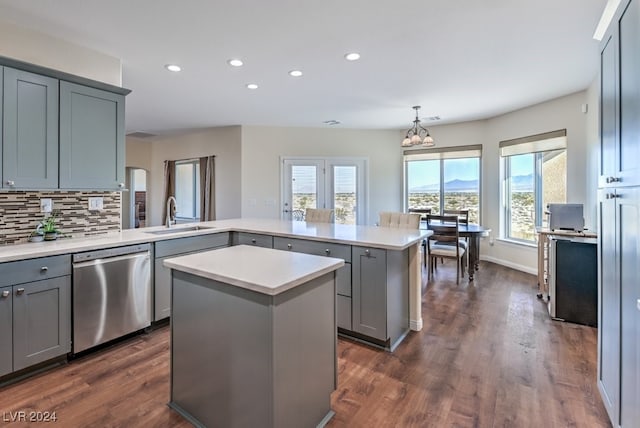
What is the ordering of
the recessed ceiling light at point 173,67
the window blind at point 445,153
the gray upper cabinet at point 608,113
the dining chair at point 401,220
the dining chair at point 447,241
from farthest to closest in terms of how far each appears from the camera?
the window blind at point 445,153
the dining chair at point 447,241
the dining chair at point 401,220
the recessed ceiling light at point 173,67
the gray upper cabinet at point 608,113

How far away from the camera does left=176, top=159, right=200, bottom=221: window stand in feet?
22.4

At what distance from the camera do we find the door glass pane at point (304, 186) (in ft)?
20.3

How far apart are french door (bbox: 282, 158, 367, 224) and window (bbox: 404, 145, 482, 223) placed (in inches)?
41.4

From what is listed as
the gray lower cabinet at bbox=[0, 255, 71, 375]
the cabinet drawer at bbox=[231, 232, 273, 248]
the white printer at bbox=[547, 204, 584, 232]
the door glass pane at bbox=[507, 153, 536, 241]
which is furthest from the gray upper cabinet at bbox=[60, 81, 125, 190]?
the door glass pane at bbox=[507, 153, 536, 241]

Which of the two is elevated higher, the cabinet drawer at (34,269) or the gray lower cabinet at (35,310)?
the cabinet drawer at (34,269)

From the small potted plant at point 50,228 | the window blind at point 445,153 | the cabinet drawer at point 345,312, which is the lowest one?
the cabinet drawer at point 345,312

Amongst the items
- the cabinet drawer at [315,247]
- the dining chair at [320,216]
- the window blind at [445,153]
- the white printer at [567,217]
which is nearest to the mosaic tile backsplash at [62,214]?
the cabinet drawer at [315,247]

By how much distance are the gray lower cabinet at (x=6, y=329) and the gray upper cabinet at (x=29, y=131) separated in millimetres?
752

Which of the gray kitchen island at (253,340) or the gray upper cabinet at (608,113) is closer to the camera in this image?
the gray kitchen island at (253,340)

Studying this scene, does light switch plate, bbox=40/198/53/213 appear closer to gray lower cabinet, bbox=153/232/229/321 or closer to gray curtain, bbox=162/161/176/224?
gray lower cabinet, bbox=153/232/229/321

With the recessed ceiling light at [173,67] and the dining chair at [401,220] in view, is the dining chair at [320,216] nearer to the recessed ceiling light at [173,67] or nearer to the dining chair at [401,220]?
the dining chair at [401,220]

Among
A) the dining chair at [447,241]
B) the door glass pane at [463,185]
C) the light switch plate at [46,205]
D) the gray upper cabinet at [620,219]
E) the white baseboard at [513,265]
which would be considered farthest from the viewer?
the door glass pane at [463,185]

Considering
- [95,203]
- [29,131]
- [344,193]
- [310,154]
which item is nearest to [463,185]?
[344,193]

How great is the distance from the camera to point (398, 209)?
6656 mm
